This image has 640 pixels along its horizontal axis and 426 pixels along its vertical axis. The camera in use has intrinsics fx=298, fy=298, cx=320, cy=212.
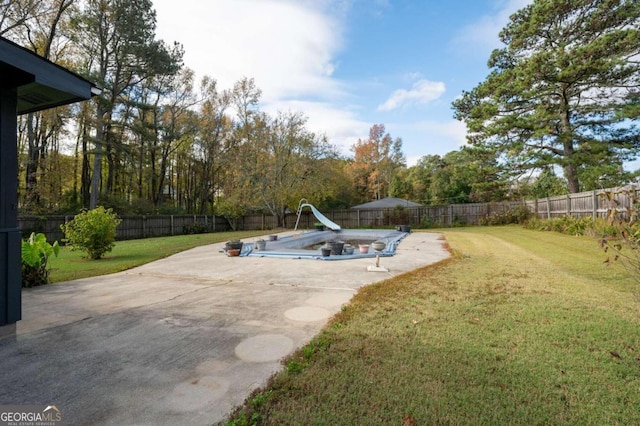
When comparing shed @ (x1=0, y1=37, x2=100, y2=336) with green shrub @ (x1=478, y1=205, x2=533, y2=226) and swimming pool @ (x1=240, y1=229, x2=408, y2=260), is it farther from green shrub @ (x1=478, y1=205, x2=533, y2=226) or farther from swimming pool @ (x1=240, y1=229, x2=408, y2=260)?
green shrub @ (x1=478, y1=205, x2=533, y2=226)

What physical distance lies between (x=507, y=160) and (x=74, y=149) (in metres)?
26.9

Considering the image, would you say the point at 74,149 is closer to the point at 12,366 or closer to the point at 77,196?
the point at 77,196

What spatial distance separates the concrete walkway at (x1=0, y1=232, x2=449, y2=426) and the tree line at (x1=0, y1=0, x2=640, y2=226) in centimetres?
1418

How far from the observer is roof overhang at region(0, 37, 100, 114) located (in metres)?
2.70

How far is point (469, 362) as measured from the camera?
2.28 m

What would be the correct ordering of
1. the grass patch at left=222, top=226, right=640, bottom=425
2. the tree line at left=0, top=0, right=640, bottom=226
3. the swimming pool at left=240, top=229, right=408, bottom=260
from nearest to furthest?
the grass patch at left=222, top=226, right=640, bottom=425 → the swimming pool at left=240, top=229, right=408, bottom=260 → the tree line at left=0, top=0, right=640, bottom=226

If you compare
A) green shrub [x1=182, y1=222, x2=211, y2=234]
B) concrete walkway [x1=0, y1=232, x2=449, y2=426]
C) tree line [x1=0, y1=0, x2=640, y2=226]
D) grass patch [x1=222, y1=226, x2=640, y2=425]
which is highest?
tree line [x1=0, y1=0, x2=640, y2=226]

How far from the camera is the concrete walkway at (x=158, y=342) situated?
1.90 metres

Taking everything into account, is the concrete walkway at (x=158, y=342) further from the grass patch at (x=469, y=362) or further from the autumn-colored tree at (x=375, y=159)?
the autumn-colored tree at (x=375, y=159)

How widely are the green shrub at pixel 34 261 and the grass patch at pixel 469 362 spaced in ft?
17.9

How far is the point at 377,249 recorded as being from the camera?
26.9ft

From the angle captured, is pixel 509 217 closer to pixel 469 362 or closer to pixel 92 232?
pixel 469 362

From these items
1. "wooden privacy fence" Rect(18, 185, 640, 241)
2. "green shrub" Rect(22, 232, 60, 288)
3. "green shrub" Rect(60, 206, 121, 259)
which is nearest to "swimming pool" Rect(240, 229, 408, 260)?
"green shrub" Rect(60, 206, 121, 259)

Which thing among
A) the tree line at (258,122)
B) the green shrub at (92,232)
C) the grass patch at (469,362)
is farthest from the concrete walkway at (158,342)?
the tree line at (258,122)
